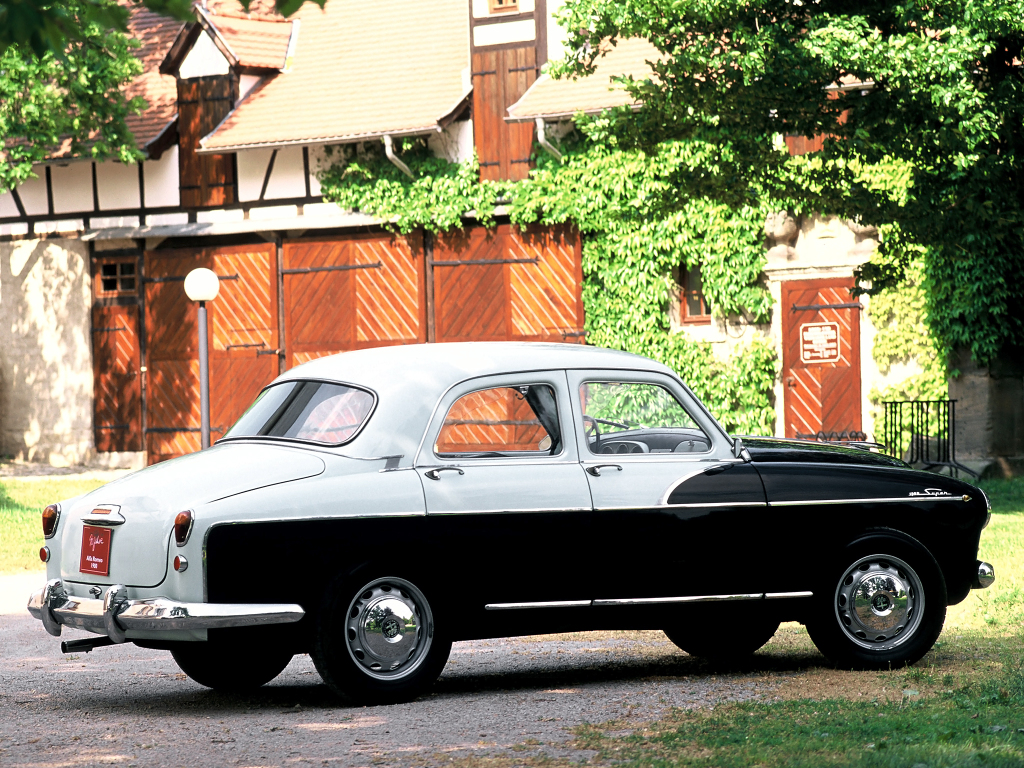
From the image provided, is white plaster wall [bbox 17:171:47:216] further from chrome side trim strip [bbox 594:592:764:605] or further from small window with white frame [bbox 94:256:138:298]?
chrome side trim strip [bbox 594:592:764:605]

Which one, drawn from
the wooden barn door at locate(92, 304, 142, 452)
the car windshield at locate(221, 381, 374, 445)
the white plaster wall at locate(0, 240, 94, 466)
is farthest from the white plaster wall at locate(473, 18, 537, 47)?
the car windshield at locate(221, 381, 374, 445)

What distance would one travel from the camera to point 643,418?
7.54 meters

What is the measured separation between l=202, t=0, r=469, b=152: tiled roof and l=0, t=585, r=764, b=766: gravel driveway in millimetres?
14155

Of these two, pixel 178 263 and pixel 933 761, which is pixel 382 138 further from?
pixel 933 761

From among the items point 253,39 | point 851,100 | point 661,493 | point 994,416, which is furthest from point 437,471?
point 253,39

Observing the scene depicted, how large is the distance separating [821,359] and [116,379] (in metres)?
12.1

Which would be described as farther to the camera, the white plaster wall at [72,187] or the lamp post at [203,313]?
the white plaster wall at [72,187]

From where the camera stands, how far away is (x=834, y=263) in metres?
20.2

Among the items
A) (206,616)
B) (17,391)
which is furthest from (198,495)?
(17,391)

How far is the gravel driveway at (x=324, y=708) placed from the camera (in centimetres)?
582

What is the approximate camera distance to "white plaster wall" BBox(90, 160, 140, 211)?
81.7 feet

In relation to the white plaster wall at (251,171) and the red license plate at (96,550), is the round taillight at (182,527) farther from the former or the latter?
the white plaster wall at (251,171)

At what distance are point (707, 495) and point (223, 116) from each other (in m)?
18.7

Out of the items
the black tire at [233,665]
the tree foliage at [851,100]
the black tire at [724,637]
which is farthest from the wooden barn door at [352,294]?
the black tire at [233,665]
